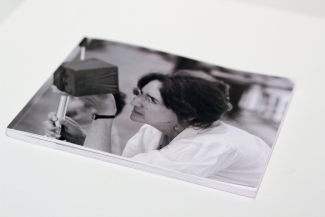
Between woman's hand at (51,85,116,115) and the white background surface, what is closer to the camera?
the white background surface

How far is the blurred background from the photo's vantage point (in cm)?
62

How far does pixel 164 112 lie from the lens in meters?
0.64

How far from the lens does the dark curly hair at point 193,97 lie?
24.8 inches

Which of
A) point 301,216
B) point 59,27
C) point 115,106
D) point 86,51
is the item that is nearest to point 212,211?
point 301,216

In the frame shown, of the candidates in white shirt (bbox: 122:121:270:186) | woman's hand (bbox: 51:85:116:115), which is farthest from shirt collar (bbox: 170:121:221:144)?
woman's hand (bbox: 51:85:116:115)

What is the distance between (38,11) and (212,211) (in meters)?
0.55

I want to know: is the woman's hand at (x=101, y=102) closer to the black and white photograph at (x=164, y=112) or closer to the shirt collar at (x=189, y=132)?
the black and white photograph at (x=164, y=112)

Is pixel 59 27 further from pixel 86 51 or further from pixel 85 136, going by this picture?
pixel 85 136

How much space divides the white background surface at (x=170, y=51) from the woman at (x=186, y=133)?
0.08 ft

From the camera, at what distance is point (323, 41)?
816 mm

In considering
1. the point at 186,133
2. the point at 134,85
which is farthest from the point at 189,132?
the point at 134,85

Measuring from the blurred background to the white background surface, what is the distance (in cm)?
2

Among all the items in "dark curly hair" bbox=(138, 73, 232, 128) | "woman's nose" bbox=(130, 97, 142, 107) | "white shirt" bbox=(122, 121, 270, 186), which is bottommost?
"white shirt" bbox=(122, 121, 270, 186)

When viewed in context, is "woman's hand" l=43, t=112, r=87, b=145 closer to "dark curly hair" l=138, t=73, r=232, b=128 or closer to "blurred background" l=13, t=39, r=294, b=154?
"blurred background" l=13, t=39, r=294, b=154
